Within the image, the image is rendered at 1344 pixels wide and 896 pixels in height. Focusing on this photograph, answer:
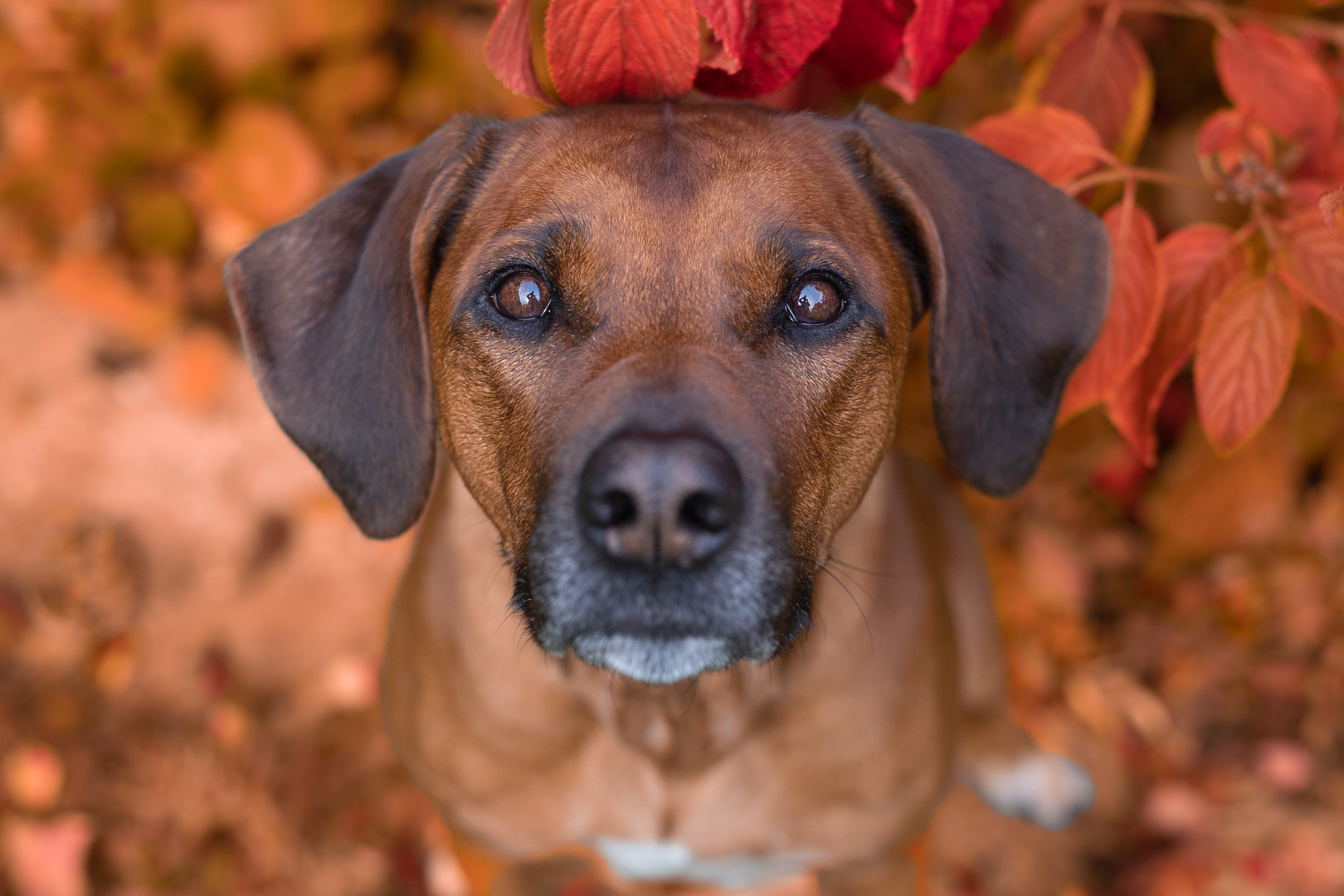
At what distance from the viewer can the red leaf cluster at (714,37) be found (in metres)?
1.79

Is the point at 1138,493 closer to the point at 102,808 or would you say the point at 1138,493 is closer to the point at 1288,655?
the point at 1288,655

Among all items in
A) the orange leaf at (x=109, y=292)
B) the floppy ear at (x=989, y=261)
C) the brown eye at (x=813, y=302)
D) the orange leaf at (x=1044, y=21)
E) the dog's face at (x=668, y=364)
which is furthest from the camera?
the orange leaf at (x=109, y=292)

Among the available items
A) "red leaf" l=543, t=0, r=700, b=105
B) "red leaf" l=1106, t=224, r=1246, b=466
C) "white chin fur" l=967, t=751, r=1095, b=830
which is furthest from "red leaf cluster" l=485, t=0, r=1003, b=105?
"white chin fur" l=967, t=751, r=1095, b=830

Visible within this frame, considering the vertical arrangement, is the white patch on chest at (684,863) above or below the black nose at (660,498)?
below

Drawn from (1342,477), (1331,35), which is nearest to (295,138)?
(1331,35)

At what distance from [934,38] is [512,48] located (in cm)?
81

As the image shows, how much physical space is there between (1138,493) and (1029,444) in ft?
7.48

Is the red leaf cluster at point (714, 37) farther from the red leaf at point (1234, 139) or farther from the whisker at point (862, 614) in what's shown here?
the whisker at point (862, 614)

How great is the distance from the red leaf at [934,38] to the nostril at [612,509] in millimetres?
1010

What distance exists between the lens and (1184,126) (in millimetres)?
3072

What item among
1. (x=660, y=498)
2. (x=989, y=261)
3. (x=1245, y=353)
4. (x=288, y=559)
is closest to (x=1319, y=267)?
(x=1245, y=353)

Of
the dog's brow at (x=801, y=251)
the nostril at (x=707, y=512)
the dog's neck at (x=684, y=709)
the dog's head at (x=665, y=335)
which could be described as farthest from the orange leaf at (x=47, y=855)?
the dog's brow at (x=801, y=251)

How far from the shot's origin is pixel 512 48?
6.21 ft

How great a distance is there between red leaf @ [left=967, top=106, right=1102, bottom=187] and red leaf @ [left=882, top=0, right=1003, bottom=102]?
199 millimetres
